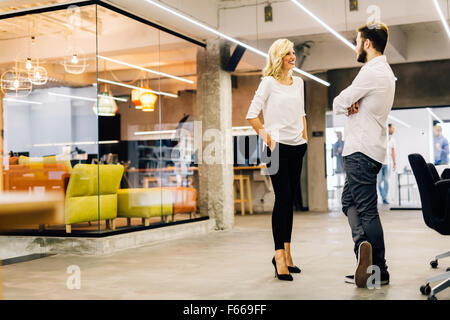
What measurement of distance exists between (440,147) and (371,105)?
8952 mm

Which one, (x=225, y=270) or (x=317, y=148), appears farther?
(x=317, y=148)

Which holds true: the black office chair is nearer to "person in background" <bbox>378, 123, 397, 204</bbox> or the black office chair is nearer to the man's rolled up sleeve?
the man's rolled up sleeve

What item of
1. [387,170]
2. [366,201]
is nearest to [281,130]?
[366,201]

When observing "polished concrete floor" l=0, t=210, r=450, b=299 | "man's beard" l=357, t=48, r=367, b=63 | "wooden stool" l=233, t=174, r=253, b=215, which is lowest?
"polished concrete floor" l=0, t=210, r=450, b=299

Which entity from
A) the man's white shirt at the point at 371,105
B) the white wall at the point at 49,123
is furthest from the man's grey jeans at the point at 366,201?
the white wall at the point at 49,123

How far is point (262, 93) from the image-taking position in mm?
3605

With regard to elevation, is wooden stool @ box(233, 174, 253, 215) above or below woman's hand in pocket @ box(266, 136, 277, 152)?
below

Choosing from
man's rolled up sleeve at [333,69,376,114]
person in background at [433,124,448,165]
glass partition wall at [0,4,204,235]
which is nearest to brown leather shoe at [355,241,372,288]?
man's rolled up sleeve at [333,69,376,114]

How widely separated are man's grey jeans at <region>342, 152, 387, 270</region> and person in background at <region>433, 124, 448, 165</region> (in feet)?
28.9

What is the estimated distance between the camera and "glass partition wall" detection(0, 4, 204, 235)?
5719 mm

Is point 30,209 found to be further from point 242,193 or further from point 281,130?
point 242,193

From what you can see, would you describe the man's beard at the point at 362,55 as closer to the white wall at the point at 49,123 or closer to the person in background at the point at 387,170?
the white wall at the point at 49,123

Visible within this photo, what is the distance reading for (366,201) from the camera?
3.18m
